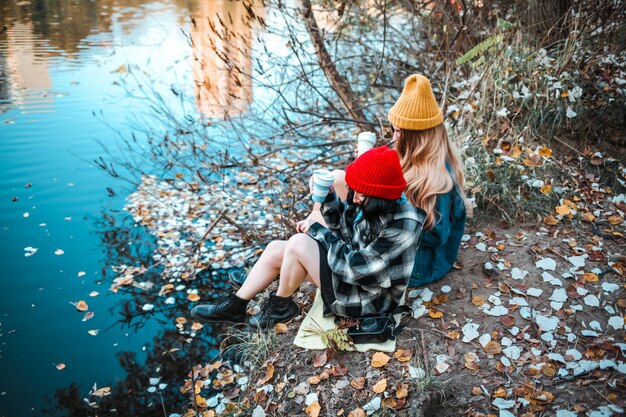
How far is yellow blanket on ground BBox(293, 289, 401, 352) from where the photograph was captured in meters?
2.96

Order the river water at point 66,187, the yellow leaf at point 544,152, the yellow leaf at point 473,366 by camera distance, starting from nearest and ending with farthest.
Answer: the yellow leaf at point 473,366, the river water at point 66,187, the yellow leaf at point 544,152

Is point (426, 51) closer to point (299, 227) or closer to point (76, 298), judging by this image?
point (299, 227)

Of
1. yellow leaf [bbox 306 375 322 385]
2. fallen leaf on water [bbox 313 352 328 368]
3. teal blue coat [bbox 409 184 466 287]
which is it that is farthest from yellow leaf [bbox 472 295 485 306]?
yellow leaf [bbox 306 375 322 385]

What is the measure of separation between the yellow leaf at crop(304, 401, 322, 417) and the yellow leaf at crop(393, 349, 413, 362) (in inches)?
21.9

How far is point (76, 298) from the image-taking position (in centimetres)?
432

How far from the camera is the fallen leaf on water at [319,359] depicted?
2977 millimetres

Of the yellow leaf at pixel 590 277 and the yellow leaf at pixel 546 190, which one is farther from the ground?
the yellow leaf at pixel 546 190

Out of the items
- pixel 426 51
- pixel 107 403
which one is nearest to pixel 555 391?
pixel 107 403

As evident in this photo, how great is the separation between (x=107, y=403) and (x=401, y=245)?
2.32 m

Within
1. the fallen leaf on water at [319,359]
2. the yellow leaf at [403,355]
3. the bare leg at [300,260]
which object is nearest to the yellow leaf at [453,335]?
the yellow leaf at [403,355]

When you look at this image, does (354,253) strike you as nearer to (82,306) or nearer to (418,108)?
(418,108)

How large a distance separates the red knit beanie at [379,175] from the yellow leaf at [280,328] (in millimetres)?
1318

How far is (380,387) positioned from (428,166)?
4.63ft

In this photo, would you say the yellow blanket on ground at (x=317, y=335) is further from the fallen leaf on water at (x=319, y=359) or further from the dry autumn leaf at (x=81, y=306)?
the dry autumn leaf at (x=81, y=306)
